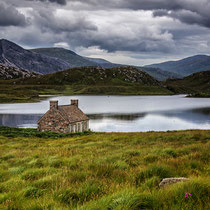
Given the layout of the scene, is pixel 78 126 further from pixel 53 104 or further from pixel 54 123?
pixel 53 104

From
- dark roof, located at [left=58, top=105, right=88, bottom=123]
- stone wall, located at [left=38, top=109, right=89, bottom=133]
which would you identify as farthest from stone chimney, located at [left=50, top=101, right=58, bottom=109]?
dark roof, located at [left=58, top=105, right=88, bottom=123]

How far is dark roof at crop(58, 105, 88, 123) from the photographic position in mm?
58062

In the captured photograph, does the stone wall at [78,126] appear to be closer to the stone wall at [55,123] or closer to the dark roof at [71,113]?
the stone wall at [55,123]

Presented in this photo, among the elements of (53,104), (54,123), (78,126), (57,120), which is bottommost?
(78,126)

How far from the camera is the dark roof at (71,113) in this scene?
58.1 meters

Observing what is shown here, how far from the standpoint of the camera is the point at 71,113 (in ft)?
201

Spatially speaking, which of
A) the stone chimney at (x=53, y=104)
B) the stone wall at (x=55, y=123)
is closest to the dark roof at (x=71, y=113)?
the stone wall at (x=55, y=123)

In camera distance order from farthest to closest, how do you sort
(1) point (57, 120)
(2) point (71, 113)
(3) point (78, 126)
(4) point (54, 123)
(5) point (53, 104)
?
1. (3) point (78, 126)
2. (2) point (71, 113)
3. (4) point (54, 123)
4. (1) point (57, 120)
5. (5) point (53, 104)

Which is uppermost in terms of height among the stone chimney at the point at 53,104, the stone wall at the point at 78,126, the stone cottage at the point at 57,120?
the stone chimney at the point at 53,104

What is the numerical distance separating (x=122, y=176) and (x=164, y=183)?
7.03ft

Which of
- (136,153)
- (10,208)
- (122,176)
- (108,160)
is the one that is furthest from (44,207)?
(136,153)

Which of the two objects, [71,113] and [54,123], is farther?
[71,113]

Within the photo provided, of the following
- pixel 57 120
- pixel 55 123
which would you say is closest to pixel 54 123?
pixel 55 123

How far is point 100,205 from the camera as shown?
506cm
